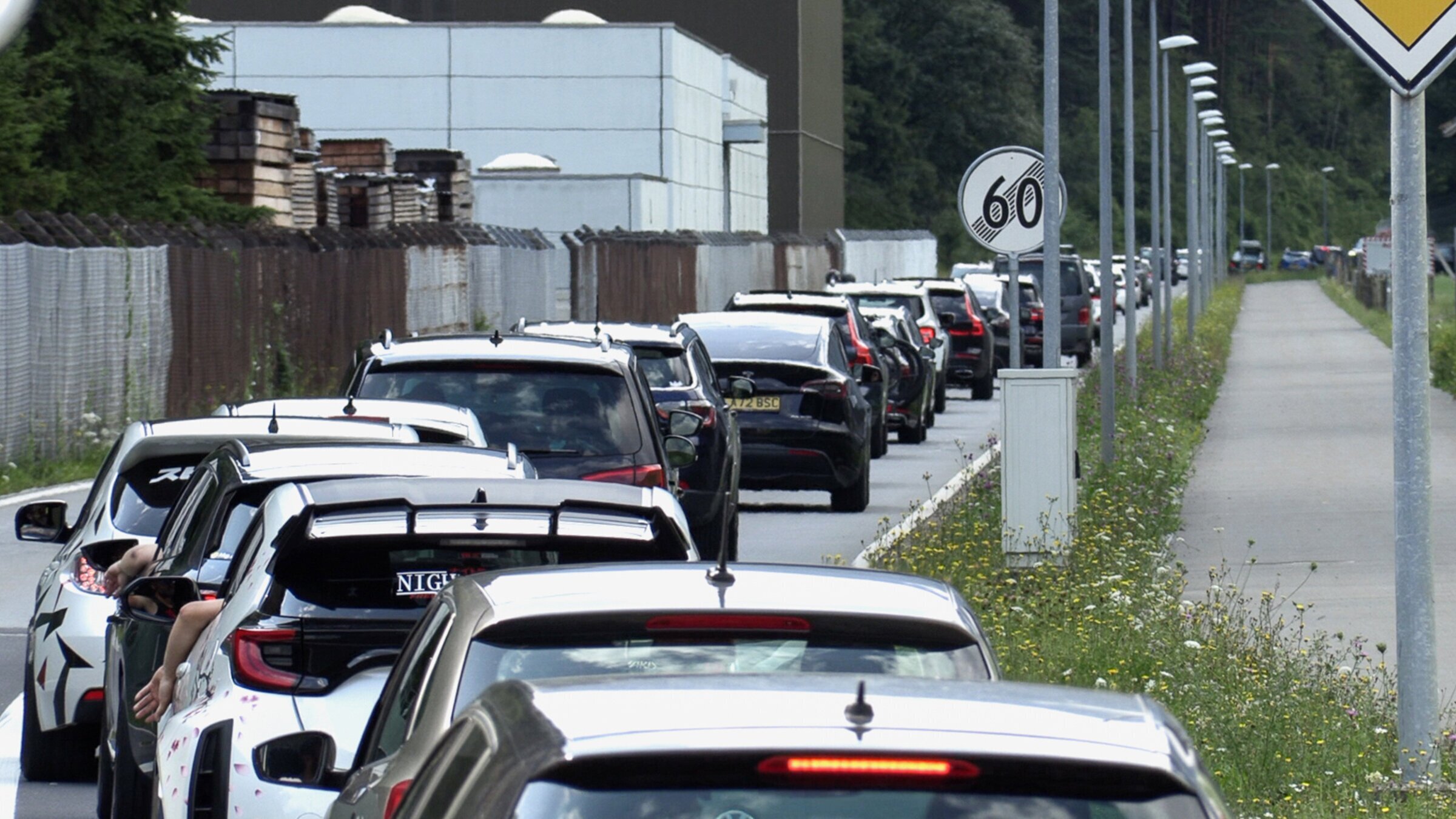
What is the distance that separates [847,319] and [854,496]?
5.93 metres

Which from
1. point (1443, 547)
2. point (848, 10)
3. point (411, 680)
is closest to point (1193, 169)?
point (1443, 547)

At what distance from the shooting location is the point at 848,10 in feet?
402

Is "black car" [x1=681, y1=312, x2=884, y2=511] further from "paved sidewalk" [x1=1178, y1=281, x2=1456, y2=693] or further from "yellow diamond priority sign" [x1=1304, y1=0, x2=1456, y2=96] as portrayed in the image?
"yellow diamond priority sign" [x1=1304, y1=0, x2=1456, y2=96]

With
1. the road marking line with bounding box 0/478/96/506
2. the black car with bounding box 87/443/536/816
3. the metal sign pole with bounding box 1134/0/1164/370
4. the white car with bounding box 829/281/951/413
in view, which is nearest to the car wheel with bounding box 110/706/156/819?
the black car with bounding box 87/443/536/816

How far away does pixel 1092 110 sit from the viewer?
478 ft

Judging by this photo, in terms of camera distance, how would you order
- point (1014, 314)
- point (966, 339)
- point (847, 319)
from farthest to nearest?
1. point (966, 339)
2. point (847, 319)
3. point (1014, 314)

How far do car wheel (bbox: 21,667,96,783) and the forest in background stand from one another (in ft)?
275

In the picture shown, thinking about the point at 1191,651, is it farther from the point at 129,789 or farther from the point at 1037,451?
the point at 1037,451

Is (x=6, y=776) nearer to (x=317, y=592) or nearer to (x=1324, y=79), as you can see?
(x=317, y=592)

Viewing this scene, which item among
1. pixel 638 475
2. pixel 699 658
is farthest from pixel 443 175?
pixel 699 658

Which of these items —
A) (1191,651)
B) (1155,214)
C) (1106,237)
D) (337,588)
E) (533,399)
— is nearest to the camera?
(337,588)

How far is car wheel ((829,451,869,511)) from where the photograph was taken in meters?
20.4

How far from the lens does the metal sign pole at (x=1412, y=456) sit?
7965 mm

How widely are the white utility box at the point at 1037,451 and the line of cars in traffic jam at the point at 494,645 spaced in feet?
6.94
